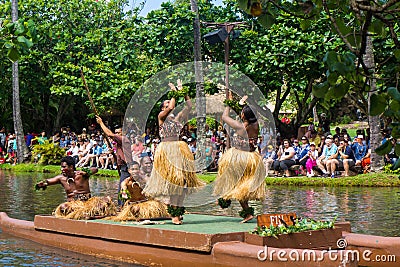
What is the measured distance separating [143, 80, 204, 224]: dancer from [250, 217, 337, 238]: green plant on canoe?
48.6 inches

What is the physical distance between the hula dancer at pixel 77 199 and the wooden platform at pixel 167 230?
17cm

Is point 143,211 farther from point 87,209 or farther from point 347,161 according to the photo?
point 347,161

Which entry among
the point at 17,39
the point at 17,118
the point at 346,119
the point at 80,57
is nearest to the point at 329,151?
the point at 17,39

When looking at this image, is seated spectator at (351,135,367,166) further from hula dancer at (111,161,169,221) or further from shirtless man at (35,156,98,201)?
shirtless man at (35,156,98,201)

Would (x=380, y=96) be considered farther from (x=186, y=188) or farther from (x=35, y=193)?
(x=35, y=193)

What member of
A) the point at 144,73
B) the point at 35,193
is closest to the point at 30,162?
the point at 144,73

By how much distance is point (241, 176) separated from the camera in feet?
22.7

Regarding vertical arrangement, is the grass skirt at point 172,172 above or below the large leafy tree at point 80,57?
below

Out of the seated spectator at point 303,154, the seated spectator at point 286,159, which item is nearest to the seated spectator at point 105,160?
the seated spectator at point 286,159

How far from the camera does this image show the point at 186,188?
7000 mm

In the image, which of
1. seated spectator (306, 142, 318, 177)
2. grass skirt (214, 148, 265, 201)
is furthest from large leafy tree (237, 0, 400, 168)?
seated spectator (306, 142, 318, 177)

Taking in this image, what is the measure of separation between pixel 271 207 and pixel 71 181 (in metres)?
3.60

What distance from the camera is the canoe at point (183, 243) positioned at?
540 centimetres

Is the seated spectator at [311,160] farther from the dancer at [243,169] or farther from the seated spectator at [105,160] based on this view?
the dancer at [243,169]
